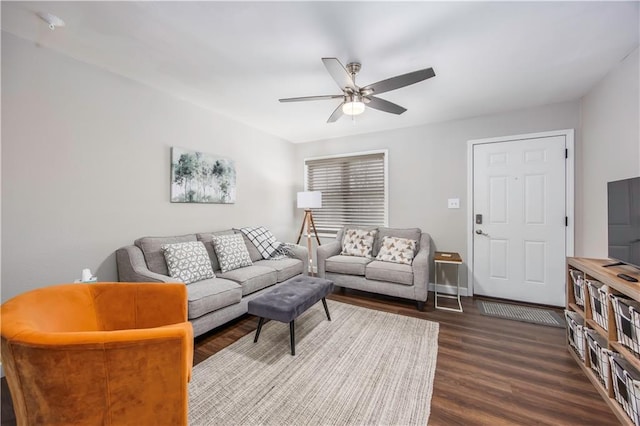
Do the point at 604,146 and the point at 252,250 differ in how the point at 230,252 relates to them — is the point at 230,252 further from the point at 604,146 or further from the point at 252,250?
the point at 604,146

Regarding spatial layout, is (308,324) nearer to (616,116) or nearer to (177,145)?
(177,145)

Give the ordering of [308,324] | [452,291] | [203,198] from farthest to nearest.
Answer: [452,291], [203,198], [308,324]

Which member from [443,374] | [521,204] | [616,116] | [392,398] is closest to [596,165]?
[616,116]

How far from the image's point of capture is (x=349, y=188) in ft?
14.4

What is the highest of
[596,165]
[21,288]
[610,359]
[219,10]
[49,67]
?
[219,10]

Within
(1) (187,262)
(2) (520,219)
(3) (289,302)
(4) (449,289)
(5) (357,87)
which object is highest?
(5) (357,87)

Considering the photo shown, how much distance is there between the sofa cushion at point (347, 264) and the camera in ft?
11.0

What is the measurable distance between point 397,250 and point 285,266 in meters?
1.53

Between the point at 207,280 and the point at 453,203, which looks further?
the point at 453,203

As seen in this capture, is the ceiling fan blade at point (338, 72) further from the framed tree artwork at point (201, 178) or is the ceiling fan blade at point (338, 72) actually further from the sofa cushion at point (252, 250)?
the sofa cushion at point (252, 250)

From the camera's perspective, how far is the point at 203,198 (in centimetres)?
320

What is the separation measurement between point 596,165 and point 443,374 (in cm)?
Result: 269

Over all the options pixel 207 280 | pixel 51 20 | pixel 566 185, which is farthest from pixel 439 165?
pixel 51 20

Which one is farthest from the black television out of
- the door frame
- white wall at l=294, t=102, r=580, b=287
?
white wall at l=294, t=102, r=580, b=287
